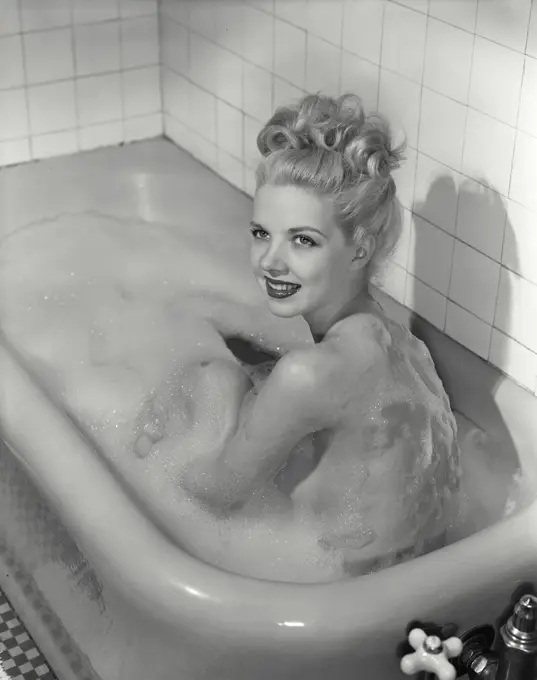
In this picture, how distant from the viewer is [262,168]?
67.7 inches

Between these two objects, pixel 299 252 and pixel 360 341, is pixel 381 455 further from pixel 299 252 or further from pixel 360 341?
pixel 299 252

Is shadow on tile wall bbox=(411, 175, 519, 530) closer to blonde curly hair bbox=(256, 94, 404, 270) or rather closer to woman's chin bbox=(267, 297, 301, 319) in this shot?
blonde curly hair bbox=(256, 94, 404, 270)

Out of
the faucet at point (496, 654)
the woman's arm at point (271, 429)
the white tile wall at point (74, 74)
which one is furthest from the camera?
the white tile wall at point (74, 74)

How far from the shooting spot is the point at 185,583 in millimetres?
1586

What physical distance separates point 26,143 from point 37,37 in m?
0.26

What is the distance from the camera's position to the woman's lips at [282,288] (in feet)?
5.68

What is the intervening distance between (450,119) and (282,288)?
536mm

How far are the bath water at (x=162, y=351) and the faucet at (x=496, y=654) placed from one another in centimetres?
29

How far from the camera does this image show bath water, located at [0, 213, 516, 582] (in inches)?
74.4

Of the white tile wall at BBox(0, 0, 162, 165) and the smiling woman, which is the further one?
the white tile wall at BBox(0, 0, 162, 165)

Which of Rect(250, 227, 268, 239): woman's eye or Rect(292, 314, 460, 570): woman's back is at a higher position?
Rect(250, 227, 268, 239): woman's eye

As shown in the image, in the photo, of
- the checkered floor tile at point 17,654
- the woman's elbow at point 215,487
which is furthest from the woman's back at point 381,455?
the checkered floor tile at point 17,654

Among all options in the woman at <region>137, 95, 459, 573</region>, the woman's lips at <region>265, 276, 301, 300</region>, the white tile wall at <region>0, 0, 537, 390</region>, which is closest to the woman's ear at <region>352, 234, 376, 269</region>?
the woman at <region>137, 95, 459, 573</region>

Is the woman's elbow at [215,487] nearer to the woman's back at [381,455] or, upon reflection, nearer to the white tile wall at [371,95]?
the woman's back at [381,455]
